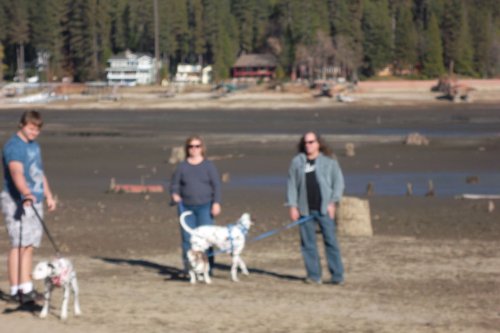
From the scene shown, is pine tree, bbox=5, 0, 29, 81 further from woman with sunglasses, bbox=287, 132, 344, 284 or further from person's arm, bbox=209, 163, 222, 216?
woman with sunglasses, bbox=287, 132, 344, 284

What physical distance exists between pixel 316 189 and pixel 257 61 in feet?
354

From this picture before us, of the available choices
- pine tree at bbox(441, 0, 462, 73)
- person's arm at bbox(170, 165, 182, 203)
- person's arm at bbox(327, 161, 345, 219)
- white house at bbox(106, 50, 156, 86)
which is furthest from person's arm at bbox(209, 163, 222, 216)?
white house at bbox(106, 50, 156, 86)

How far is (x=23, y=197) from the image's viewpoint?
33.9 ft

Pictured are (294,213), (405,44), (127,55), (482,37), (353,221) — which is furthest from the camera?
(127,55)

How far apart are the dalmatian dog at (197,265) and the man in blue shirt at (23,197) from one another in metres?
1.85

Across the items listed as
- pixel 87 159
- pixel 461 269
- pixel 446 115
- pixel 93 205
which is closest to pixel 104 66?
pixel 446 115

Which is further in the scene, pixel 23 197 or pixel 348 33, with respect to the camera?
pixel 348 33

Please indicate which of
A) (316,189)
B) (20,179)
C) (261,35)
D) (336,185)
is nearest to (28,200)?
(20,179)

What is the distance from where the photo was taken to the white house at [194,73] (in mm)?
118537

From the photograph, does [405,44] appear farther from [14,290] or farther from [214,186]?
[14,290]

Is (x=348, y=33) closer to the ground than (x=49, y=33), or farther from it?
closer to the ground

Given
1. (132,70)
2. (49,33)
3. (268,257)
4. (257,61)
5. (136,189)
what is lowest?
(132,70)

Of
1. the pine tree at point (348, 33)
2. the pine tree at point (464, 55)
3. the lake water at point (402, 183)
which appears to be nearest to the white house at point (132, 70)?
the pine tree at point (348, 33)

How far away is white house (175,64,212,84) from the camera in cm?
11854
